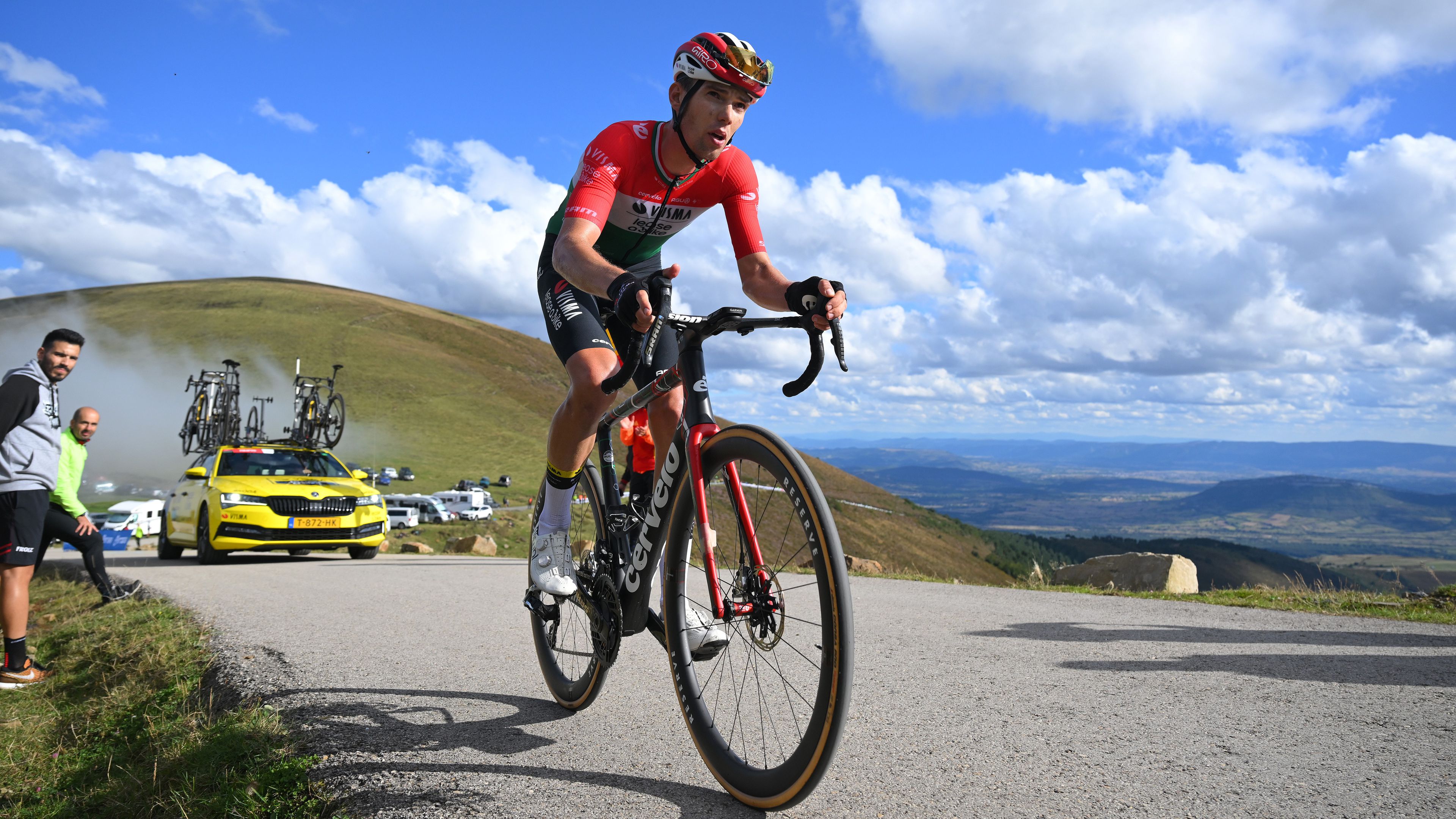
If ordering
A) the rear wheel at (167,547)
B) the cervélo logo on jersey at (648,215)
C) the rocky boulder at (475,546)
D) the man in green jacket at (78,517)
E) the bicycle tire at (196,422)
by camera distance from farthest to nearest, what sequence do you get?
the bicycle tire at (196,422), the rocky boulder at (475,546), the rear wheel at (167,547), the man in green jacket at (78,517), the cervélo logo on jersey at (648,215)

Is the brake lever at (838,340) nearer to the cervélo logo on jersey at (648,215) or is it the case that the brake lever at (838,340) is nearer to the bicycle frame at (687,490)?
the bicycle frame at (687,490)

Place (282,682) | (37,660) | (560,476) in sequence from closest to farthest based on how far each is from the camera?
(560,476) < (282,682) < (37,660)

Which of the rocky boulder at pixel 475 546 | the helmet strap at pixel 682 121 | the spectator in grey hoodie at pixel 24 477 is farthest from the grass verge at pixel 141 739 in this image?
the rocky boulder at pixel 475 546

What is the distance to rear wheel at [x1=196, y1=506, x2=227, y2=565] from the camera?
12.6 m

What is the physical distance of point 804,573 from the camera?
2.36 metres

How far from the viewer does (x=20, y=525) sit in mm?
5547

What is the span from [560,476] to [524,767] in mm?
1256

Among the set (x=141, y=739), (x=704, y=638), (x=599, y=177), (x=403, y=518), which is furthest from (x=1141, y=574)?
(x=403, y=518)

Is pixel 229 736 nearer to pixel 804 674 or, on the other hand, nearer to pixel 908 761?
pixel 804 674

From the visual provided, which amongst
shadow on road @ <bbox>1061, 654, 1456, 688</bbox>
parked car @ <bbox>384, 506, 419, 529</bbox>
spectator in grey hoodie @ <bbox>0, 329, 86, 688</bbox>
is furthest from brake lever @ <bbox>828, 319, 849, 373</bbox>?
parked car @ <bbox>384, 506, 419, 529</bbox>

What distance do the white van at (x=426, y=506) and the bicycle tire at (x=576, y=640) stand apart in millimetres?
51694

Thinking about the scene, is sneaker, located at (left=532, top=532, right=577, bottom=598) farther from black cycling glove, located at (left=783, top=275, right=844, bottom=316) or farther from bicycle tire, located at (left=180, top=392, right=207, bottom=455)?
bicycle tire, located at (left=180, top=392, right=207, bottom=455)

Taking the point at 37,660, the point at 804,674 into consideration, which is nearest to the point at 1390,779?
the point at 804,674

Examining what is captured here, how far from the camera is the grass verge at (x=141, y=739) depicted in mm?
2994
